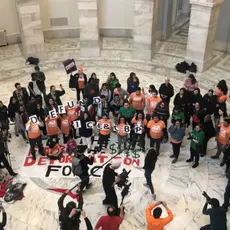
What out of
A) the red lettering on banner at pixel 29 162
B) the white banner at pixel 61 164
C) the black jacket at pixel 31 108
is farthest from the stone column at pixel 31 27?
the red lettering on banner at pixel 29 162

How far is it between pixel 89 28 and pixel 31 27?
8.04ft

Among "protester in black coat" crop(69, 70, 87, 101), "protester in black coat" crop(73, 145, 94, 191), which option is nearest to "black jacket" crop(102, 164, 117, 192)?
"protester in black coat" crop(73, 145, 94, 191)

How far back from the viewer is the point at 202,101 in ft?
33.8

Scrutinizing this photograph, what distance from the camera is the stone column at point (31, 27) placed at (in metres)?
14.5

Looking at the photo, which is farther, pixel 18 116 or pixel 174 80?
pixel 174 80

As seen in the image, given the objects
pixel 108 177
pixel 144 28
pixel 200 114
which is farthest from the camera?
pixel 144 28

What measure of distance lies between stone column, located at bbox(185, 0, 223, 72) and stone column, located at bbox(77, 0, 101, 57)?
4022mm

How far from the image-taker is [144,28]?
15.0 metres

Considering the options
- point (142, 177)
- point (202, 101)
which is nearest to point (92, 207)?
point (142, 177)

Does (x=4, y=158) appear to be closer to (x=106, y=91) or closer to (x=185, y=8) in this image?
(x=106, y=91)

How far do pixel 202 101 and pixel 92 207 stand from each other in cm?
432

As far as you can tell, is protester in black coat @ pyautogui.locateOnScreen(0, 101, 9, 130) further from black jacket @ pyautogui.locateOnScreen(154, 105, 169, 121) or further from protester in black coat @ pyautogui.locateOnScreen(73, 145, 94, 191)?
black jacket @ pyautogui.locateOnScreen(154, 105, 169, 121)

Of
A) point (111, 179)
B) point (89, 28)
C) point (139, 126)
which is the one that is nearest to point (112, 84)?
point (139, 126)

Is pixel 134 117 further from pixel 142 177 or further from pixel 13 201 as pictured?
pixel 13 201
